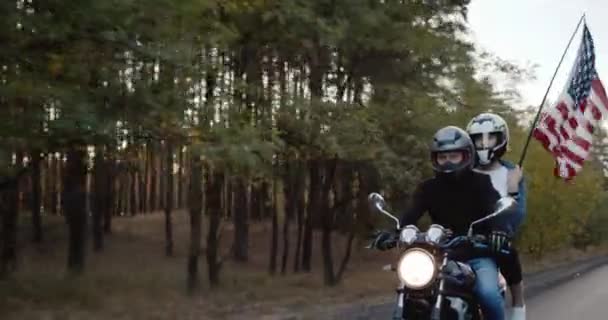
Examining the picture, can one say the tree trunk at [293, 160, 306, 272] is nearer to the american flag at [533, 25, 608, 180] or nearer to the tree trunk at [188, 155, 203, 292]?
the tree trunk at [188, 155, 203, 292]

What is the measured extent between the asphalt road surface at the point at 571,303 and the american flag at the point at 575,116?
261cm

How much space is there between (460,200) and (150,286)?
1742 centimetres

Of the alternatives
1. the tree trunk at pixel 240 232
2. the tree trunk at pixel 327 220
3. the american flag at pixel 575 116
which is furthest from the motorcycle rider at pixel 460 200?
the tree trunk at pixel 240 232

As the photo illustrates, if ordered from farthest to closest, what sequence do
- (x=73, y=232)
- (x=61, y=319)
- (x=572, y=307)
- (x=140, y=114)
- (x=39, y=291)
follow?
(x=73, y=232) < (x=39, y=291) < (x=572, y=307) < (x=61, y=319) < (x=140, y=114)

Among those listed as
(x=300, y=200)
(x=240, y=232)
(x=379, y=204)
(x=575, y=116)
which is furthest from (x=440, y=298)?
(x=240, y=232)

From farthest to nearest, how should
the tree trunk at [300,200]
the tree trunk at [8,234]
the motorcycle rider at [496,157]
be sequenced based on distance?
the tree trunk at [300,200]
the tree trunk at [8,234]
the motorcycle rider at [496,157]

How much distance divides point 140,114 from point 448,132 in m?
4.76

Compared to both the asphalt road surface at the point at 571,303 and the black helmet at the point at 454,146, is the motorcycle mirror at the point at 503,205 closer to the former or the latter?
the black helmet at the point at 454,146

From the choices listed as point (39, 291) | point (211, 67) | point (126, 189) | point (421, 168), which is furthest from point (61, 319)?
point (126, 189)

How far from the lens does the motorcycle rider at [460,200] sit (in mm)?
5605

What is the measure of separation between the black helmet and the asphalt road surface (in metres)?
10.4

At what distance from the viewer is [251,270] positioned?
34031 millimetres

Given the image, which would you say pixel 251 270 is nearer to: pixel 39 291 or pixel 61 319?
pixel 39 291

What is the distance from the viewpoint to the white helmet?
20.3 feet
